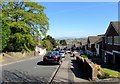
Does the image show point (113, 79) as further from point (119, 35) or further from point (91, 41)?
point (91, 41)

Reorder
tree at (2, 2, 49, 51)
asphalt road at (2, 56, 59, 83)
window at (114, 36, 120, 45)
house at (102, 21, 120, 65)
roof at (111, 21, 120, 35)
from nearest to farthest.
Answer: asphalt road at (2, 56, 59, 83) → window at (114, 36, 120, 45) → house at (102, 21, 120, 65) → roof at (111, 21, 120, 35) → tree at (2, 2, 49, 51)

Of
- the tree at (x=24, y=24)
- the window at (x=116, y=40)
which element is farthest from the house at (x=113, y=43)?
the tree at (x=24, y=24)

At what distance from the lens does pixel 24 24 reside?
48656 mm

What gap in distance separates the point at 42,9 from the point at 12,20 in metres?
7.43

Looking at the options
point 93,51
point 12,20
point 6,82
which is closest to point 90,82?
point 6,82

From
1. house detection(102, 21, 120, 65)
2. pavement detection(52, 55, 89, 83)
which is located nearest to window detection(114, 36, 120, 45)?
house detection(102, 21, 120, 65)

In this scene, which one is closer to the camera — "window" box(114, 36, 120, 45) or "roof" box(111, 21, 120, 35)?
"window" box(114, 36, 120, 45)

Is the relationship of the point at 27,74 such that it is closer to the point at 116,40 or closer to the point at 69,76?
the point at 69,76

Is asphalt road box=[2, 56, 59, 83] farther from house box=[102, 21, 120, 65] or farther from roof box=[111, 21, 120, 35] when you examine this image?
roof box=[111, 21, 120, 35]

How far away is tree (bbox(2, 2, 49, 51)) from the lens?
47.8 meters

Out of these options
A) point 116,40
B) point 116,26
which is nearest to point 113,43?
point 116,40

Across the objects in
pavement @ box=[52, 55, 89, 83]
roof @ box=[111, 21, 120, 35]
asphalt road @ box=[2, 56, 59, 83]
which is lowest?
asphalt road @ box=[2, 56, 59, 83]

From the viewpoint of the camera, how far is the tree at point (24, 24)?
47.8m

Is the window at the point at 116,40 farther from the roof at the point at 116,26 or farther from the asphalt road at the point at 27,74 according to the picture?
the asphalt road at the point at 27,74
